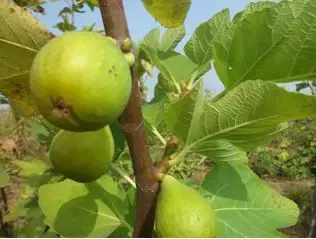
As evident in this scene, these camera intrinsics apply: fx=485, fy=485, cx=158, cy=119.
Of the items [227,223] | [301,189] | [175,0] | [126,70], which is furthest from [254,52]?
[301,189]

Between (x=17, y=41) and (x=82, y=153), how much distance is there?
24 cm

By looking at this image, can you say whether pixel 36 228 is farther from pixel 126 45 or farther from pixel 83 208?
pixel 126 45

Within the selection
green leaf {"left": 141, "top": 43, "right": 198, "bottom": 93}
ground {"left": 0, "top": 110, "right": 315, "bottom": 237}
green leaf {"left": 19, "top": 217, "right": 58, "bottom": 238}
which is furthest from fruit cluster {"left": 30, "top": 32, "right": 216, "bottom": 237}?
ground {"left": 0, "top": 110, "right": 315, "bottom": 237}

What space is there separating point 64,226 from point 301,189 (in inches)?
416

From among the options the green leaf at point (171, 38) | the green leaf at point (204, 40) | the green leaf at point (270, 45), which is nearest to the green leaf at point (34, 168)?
the green leaf at point (171, 38)

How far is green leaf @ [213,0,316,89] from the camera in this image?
0.90m

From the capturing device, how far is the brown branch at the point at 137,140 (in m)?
0.80

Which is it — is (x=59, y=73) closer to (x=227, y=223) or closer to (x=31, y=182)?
(x=227, y=223)

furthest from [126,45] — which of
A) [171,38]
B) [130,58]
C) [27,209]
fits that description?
[27,209]

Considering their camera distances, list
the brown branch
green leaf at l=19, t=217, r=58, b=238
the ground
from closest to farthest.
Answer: the brown branch
green leaf at l=19, t=217, r=58, b=238
the ground

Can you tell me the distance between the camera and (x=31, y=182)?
2711mm

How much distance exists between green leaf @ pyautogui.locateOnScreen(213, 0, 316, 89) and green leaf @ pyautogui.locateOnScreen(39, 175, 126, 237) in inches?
18.0

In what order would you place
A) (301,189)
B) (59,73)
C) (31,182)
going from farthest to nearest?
(301,189) → (31,182) → (59,73)

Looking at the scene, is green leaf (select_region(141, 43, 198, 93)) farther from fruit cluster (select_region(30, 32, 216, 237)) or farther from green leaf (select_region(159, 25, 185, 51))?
fruit cluster (select_region(30, 32, 216, 237))
